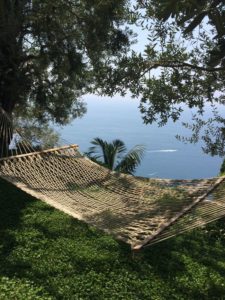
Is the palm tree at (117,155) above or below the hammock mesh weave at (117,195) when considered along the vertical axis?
above

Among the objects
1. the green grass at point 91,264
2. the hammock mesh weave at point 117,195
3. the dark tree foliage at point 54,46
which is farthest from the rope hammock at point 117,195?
the dark tree foliage at point 54,46

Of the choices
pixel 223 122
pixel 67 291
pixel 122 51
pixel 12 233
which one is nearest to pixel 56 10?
pixel 122 51

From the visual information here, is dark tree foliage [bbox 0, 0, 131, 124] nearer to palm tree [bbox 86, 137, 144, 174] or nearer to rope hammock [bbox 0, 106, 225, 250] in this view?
palm tree [bbox 86, 137, 144, 174]

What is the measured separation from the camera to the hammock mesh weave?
12.1ft

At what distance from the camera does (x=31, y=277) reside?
13.9 feet

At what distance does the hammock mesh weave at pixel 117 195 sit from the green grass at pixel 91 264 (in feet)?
1.15

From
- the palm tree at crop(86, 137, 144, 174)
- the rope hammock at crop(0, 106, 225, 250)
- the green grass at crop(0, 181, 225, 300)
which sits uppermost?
the palm tree at crop(86, 137, 144, 174)

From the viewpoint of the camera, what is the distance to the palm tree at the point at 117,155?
9.08 metres

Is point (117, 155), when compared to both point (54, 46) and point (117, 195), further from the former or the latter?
point (117, 195)

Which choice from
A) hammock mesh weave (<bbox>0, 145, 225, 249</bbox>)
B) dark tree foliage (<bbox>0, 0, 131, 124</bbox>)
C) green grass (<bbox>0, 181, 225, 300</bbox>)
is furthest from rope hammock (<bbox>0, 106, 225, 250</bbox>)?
dark tree foliage (<bbox>0, 0, 131, 124</bbox>)

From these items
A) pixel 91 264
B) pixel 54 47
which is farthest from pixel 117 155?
pixel 91 264

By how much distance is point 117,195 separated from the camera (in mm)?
5008

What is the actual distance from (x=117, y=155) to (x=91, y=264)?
4686mm

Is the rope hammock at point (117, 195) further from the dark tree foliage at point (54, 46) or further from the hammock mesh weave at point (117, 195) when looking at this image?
the dark tree foliage at point (54, 46)
